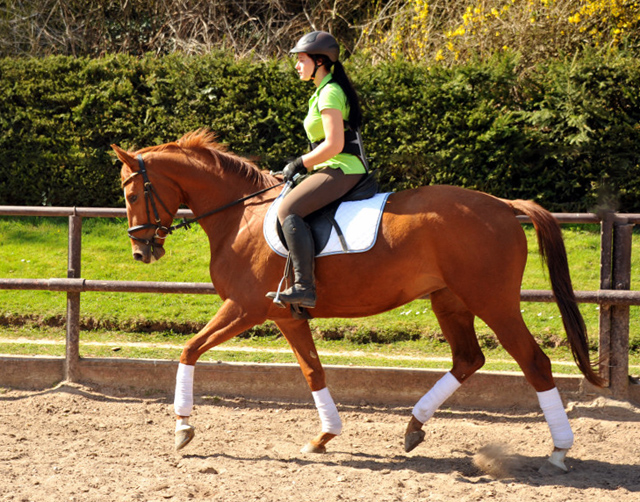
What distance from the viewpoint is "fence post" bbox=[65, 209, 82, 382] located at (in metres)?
6.21

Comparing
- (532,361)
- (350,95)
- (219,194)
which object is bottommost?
(532,361)

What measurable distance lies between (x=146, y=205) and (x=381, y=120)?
20.3 ft

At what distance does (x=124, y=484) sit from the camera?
4125 millimetres

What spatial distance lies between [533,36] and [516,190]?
9.54 ft

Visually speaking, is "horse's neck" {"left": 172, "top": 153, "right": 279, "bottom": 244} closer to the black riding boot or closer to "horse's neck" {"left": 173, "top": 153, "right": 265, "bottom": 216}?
"horse's neck" {"left": 173, "top": 153, "right": 265, "bottom": 216}

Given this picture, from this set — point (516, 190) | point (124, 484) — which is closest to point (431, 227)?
point (124, 484)

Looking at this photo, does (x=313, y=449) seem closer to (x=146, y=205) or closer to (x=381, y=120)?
(x=146, y=205)

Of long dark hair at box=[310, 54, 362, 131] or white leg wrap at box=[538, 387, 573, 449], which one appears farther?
long dark hair at box=[310, 54, 362, 131]

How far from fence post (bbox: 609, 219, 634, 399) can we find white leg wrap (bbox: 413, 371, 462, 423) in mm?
1534

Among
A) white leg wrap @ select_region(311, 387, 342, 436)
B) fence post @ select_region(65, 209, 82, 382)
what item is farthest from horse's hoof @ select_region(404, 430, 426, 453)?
fence post @ select_region(65, 209, 82, 382)

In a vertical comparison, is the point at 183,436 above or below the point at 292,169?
below

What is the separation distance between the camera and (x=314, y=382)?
5.06m

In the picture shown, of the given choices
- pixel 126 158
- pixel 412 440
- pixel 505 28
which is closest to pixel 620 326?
pixel 412 440

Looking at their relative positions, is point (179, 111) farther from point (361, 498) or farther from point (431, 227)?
point (361, 498)
